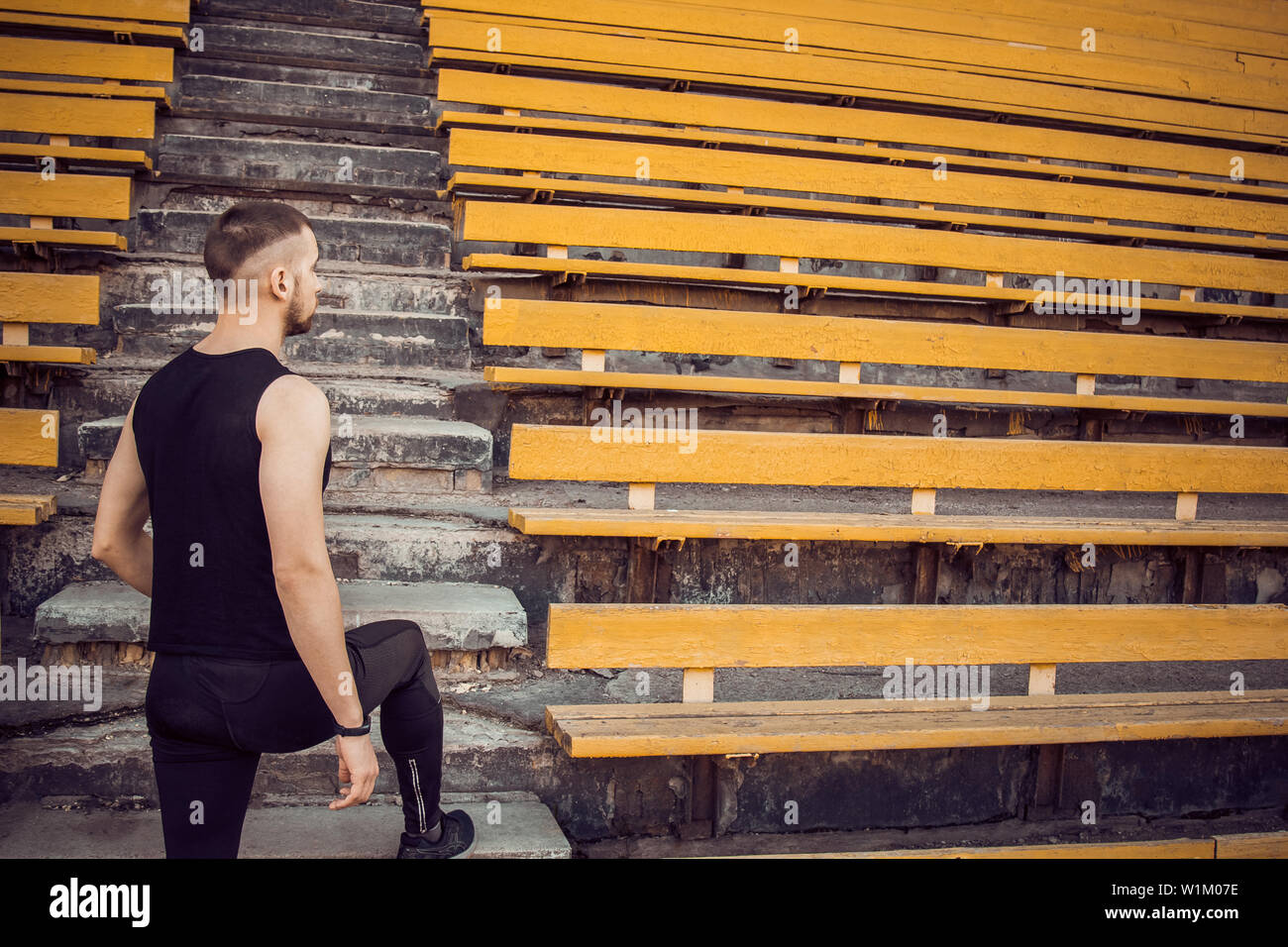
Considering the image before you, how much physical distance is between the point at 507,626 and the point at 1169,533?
157 cm

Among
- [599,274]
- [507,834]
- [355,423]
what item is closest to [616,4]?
[599,274]

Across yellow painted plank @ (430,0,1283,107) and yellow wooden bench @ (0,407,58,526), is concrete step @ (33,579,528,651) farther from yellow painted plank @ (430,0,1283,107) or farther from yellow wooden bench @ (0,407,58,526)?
yellow painted plank @ (430,0,1283,107)

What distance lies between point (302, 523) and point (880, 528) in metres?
1.36

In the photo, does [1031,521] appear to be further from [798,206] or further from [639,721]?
[798,206]

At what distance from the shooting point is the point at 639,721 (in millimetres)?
1755

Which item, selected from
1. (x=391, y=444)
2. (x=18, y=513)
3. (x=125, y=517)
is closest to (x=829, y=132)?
(x=391, y=444)

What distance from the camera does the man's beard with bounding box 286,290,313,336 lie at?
4.06 ft

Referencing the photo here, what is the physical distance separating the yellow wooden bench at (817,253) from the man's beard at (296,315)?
1.55 m

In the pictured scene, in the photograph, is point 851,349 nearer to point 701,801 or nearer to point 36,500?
point 701,801

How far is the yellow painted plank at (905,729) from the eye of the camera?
5.45 ft

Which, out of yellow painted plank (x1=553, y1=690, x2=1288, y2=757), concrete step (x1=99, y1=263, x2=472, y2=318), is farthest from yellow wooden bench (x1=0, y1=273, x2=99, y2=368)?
yellow painted plank (x1=553, y1=690, x2=1288, y2=757)

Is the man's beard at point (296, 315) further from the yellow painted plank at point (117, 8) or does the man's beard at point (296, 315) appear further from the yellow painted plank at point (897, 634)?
the yellow painted plank at point (117, 8)

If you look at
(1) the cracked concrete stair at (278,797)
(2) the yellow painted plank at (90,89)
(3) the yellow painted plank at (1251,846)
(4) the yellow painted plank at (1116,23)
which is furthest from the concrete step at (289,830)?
(4) the yellow painted plank at (1116,23)

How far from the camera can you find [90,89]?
136 inches
